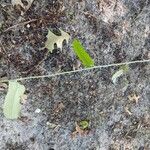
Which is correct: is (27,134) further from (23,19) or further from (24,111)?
(23,19)

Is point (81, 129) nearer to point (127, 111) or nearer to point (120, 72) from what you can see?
point (127, 111)

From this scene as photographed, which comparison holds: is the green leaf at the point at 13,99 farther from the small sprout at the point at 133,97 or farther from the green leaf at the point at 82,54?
the small sprout at the point at 133,97

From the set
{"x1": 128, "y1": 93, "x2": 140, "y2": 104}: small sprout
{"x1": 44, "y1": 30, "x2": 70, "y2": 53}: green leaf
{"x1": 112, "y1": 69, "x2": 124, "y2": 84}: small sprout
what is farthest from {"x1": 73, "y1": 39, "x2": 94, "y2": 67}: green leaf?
{"x1": 128, "y1": 93, "x2": 140, "y2": 104}: small sprout

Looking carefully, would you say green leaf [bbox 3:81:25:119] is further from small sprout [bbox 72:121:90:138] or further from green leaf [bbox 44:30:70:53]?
small sprout [bbox 72:121:90:138]

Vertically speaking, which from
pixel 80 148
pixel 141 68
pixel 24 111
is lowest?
pixel 80 148

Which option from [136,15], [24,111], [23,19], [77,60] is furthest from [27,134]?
[136,15]

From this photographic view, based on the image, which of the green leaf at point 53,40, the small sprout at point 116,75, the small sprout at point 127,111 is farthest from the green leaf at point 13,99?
the small sprout at point 127,111

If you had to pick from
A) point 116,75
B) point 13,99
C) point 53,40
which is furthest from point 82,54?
point 13,99
